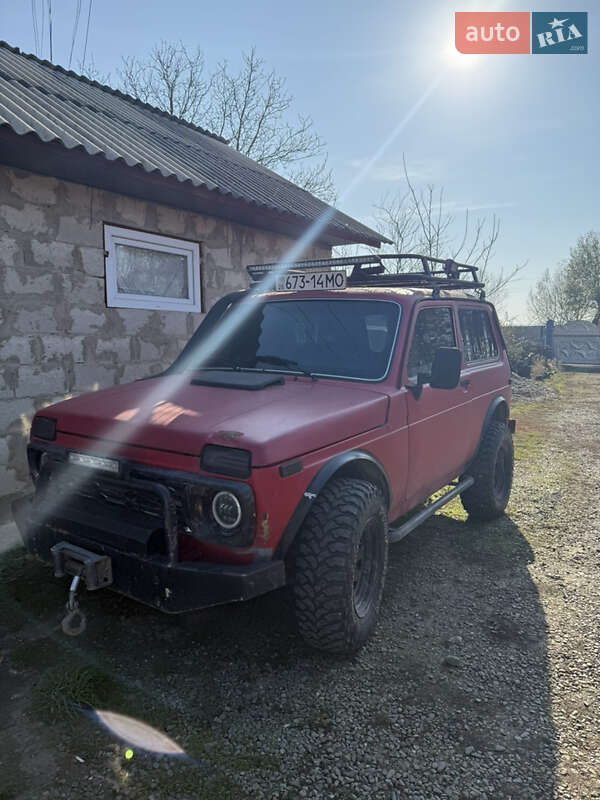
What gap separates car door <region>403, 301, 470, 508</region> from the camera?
3.50m

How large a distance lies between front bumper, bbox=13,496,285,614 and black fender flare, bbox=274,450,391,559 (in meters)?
0.12

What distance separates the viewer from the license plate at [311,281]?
378 centimetres

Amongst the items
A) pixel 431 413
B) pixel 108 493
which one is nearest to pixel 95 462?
pixel 108 493

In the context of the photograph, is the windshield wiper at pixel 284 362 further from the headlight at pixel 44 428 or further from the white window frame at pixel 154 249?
the white window frame at pixel 154 249

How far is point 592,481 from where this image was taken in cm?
619

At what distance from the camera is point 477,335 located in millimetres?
4859

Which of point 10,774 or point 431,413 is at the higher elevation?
A: point 431,413

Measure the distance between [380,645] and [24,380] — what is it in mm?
3776

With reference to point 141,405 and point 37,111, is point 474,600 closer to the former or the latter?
point 141,405

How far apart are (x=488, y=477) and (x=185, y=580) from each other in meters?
3.16

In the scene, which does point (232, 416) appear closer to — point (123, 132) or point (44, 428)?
point (44, 428)

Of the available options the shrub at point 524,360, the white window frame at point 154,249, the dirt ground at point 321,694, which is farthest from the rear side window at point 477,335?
the shrub at point 524,360

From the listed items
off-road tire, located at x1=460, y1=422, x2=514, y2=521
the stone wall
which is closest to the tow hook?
the stone wall

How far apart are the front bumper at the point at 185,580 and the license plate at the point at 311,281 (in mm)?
2087
